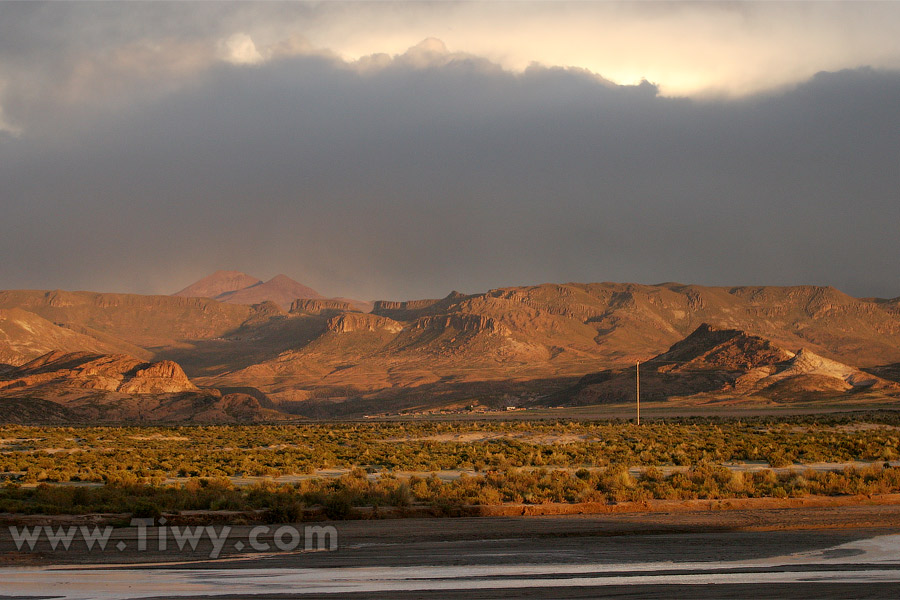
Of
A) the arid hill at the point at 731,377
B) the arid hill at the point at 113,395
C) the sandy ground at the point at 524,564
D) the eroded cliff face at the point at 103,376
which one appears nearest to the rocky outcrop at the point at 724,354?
the arid hill at the point at 731,377

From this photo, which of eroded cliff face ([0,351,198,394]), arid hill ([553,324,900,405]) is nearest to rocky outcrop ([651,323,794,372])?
arid hill ([553,324,900,405])

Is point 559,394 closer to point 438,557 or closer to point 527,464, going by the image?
point 527,464

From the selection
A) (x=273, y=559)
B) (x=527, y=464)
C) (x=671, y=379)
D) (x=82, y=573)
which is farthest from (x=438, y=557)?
(x=671, y=379)

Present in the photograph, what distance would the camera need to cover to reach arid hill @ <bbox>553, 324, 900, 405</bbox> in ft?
433

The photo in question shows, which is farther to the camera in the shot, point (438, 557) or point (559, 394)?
point (559, 394)

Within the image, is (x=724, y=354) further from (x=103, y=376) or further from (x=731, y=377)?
(x=103, y=376)

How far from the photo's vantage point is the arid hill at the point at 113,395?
109188 millimetres

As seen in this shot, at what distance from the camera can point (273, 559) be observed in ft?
44.8

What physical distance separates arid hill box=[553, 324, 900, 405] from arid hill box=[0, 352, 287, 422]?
189 feet

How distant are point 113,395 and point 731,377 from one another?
97.4 metres

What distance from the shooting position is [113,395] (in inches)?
4811

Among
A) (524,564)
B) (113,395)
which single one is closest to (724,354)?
(113,395)

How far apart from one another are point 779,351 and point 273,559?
15113cm

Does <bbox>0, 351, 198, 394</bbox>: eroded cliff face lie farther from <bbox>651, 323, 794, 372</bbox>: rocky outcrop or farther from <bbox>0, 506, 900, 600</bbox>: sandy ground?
<bbox>0, 506, 900, 600</bbox>: sandy ground
